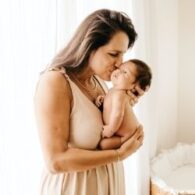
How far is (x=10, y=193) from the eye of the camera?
1.70 metres

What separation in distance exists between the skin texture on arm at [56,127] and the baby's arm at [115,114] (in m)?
0.12

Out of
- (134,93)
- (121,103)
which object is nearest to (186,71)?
(134,93)

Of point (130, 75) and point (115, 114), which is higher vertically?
point (130, 75)

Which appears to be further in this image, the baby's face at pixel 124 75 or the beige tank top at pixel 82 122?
the baby's face at pixel 124 75

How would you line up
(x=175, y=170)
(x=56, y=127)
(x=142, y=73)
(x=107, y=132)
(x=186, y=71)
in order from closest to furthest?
(x=56, y=127) → (x=107, y=132) → (x=142, y=73) → (x=175, y=170) → (x=186, y=71)

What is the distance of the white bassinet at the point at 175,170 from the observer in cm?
247

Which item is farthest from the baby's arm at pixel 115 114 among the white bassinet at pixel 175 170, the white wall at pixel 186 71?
the white wall at pixel 186 71

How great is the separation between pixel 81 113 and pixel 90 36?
0.26 m

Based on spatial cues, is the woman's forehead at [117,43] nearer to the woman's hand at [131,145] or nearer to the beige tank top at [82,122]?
the beige tank top at [82,122]

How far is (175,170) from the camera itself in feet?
9.23

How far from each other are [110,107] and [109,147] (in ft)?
0.47

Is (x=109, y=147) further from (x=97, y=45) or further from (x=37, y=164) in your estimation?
(x=37, y=164)

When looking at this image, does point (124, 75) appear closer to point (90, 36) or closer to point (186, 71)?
point (90, 36)

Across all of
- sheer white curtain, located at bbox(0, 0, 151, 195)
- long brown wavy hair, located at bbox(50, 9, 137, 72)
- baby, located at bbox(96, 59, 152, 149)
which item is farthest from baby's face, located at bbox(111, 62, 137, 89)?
sheer white curtain, located at bbox(0, 0, 151, 195)
